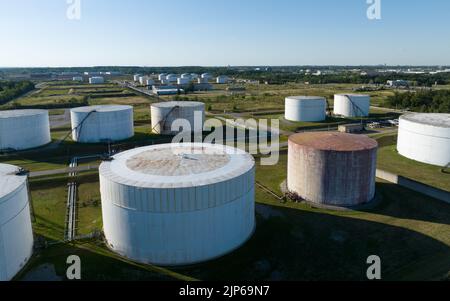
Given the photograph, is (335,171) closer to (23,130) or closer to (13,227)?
(13,227)

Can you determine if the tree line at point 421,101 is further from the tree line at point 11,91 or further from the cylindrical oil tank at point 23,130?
the tree line at point 11,91

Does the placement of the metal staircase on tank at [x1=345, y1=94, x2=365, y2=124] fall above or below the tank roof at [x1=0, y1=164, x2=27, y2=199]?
above

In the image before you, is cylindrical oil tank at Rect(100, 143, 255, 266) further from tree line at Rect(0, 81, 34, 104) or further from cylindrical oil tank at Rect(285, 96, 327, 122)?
tree line at Rect(0, 81, 34, 104)


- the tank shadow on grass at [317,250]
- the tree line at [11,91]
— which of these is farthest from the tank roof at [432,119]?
the tree line at [11,91]

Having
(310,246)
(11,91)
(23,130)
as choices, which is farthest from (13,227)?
(11,91)

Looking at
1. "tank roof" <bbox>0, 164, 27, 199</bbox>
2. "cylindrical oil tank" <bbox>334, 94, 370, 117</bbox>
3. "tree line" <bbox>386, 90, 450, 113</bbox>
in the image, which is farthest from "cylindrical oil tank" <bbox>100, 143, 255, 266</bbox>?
"tree line" <bbox>386, 90, 450, 113</bbox>
